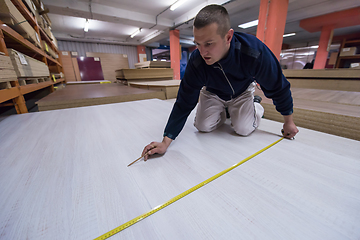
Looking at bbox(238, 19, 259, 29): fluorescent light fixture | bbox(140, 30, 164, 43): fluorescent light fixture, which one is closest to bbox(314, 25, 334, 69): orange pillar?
bbox(238, 19, 259, 29): fluorescent light fixture

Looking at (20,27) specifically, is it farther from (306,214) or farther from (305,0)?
(305,0)

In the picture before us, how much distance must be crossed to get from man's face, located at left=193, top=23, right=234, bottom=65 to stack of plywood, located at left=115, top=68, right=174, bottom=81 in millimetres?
3428

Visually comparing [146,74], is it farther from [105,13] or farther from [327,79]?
[327,79]

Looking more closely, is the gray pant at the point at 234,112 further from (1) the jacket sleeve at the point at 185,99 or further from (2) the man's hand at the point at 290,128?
(1) the jacket sleeve at the point at 185,99

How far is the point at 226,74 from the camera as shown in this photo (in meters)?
0.93

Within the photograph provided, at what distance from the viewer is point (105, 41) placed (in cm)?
888

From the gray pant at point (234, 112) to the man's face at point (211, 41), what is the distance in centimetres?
50

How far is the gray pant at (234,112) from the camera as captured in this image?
110 centimetres

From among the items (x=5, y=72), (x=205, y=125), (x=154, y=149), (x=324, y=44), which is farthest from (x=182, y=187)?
(x=324, y=44)

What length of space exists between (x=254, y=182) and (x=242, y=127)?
1.66ft

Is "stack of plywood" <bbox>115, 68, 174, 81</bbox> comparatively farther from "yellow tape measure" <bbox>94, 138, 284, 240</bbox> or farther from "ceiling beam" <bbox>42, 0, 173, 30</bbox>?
"yellow tape measure" <bbox>94, 138, 284, 240</bbox>

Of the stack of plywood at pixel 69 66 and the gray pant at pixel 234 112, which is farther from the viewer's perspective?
the stack of plywood at pixel 69 66

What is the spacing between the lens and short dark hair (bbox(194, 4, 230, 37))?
0.65 metres

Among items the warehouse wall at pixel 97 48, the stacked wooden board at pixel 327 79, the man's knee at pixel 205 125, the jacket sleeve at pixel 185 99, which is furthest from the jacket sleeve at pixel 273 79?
Result: the warehouse wall at pixel 97 48
